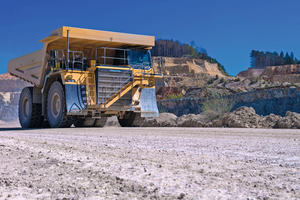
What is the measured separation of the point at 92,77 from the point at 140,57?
223 centimetres

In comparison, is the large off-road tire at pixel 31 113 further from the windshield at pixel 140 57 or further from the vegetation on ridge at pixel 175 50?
the vegetation on ridge at pixel 175 50

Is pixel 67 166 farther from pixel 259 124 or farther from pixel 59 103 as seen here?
pixel 259 124

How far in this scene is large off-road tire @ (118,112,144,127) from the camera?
47.4 ft

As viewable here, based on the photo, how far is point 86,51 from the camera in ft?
45.9

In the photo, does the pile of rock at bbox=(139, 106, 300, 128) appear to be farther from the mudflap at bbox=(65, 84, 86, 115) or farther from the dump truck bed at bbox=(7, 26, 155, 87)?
the mudflap at bbox=(65, 84, 86, 115)

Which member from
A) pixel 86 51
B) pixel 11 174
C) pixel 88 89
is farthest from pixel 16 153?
pixel 86 51

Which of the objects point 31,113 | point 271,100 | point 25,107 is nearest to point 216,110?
point 271,100

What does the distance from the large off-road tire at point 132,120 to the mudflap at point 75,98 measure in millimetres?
2620

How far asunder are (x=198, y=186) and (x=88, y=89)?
10.2 meters

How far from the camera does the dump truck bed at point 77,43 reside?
12.9 metres

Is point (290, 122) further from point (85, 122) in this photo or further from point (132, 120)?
point (85, 122)

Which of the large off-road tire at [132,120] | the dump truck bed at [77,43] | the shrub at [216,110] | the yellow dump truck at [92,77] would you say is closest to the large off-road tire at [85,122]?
the yellow dump truck at [92,77]

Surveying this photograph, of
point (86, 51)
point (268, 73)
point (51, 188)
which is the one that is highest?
point (268, 73)

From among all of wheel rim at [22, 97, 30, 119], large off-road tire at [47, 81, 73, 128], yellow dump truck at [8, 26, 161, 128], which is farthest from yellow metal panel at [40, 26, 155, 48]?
wheel rim at [22, 97, 30, 119]
